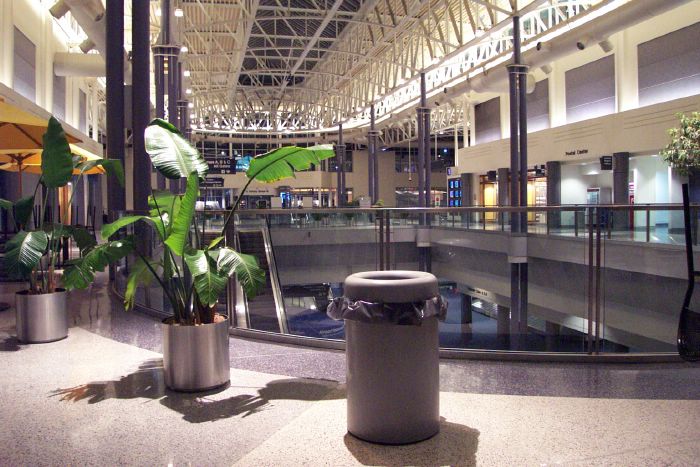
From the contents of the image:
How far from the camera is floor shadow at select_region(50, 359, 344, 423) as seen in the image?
427 centimetres

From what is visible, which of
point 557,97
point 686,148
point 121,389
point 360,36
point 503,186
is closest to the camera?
point 121,389

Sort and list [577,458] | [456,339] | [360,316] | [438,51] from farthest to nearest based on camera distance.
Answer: [438,51] < [456,339] < [360,316] < [577,458]

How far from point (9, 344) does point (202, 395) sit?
3279 mm

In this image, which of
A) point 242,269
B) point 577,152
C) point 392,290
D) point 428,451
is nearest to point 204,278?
point 242,269

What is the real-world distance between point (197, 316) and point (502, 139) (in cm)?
3392

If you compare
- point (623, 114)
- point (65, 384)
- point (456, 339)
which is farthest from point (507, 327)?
point (623, 114)

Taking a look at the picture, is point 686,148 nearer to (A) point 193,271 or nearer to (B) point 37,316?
(A) point 193,271

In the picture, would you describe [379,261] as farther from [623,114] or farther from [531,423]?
→ [623,114]

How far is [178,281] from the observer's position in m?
5.33

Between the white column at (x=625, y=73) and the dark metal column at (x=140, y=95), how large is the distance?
2321 centimetres

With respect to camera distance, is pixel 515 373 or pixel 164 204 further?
pixel 164 204

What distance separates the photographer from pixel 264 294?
652cm

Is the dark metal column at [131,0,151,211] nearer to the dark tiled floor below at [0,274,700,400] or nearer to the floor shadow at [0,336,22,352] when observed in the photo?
the floor shadow at [0,336,22,352]

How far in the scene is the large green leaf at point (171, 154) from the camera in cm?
482
